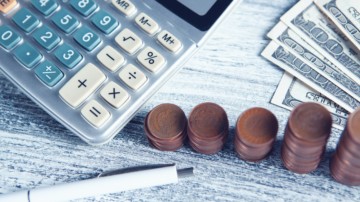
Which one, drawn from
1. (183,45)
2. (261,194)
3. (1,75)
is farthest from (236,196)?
(1,75)

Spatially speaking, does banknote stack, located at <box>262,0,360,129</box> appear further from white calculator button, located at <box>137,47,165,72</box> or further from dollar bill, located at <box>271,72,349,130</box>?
white calculator button, located at <box>137,47,165,72</box>

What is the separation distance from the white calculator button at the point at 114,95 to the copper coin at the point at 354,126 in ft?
0.69

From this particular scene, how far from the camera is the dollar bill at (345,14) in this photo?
0.62m

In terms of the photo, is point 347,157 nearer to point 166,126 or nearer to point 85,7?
point 166,126

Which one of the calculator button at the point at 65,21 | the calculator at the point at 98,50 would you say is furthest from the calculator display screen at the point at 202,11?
the calculator button at the point at 65,21

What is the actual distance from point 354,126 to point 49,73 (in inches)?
11.5

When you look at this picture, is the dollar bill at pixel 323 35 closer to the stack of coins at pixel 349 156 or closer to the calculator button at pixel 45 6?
the stack of coins at pixel 349 156

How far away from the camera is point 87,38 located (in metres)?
0.57

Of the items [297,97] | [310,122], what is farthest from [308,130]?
[297,97]

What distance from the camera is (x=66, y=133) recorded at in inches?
22.7

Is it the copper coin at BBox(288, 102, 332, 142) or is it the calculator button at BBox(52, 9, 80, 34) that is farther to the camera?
the calculator button at BBox(52, 9, 80, 34)

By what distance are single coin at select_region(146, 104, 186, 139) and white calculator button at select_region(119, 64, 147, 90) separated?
0.10ft

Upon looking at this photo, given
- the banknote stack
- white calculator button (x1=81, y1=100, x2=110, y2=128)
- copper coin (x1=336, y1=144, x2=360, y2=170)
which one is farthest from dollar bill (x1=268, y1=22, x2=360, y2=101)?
white calculator button (x1=81, y1=100, x2=110, y2=128)

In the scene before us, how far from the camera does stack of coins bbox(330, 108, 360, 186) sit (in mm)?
453
